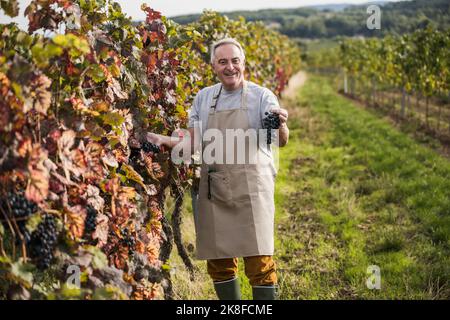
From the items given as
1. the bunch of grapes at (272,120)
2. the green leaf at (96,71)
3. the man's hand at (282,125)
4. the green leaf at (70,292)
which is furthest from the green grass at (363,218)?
the green leaf at (96,71)

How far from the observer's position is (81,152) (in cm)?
219

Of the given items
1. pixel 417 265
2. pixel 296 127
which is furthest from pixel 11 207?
pixel 296 127

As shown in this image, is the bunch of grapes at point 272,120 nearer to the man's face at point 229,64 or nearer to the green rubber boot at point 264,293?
the man's face at point 229,64

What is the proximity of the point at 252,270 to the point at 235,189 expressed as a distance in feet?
1.70

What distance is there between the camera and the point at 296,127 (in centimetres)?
1215

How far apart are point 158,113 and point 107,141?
75cm

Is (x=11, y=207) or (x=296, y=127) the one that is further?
(x=296, y=127)

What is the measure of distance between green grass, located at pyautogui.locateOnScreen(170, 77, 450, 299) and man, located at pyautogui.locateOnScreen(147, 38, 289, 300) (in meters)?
0.77

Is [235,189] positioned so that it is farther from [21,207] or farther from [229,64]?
[21,207]

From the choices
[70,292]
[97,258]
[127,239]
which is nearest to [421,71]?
[127,239]

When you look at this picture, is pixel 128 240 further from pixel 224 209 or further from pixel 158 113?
pixel 158 113

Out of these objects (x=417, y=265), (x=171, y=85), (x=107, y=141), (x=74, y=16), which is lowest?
(x=417, y=265)

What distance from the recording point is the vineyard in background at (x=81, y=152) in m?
1.89

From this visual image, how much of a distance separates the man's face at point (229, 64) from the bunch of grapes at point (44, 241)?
154 centimetres
